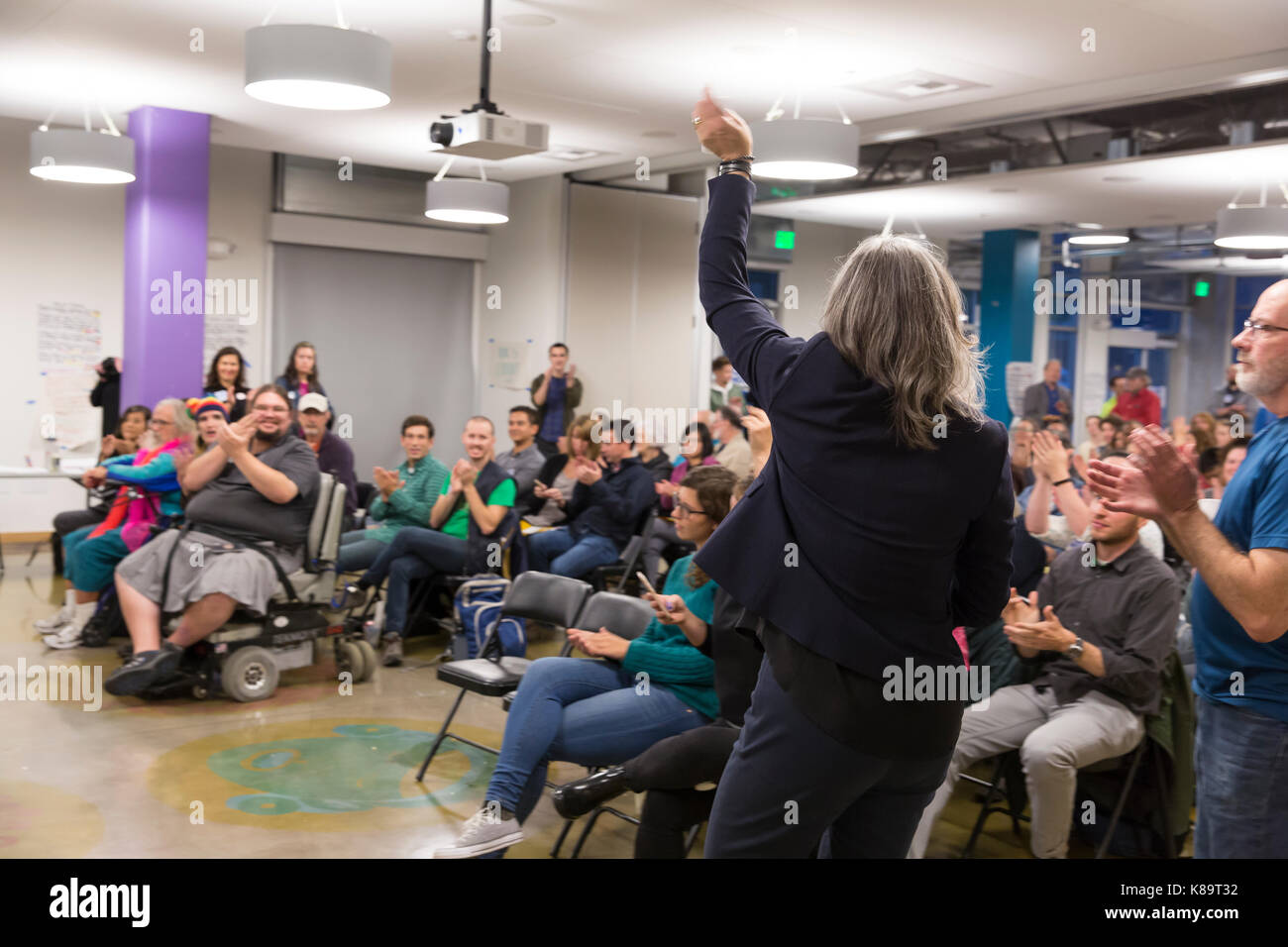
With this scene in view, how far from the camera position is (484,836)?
316 centimetres

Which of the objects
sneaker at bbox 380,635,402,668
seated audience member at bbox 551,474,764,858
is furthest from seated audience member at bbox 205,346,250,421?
seated audience member at bbox 551,474,764,858

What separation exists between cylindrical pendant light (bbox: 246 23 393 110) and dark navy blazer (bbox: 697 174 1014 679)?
11.0 feet

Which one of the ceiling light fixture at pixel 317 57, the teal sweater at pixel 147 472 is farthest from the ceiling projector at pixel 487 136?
the teal sweater at pixel 147 472

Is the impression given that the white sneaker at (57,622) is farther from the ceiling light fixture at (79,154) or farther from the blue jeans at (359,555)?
the ceiling light fixture at (79,154)

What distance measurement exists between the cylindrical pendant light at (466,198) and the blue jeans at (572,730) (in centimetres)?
474

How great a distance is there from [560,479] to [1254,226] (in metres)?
4.49

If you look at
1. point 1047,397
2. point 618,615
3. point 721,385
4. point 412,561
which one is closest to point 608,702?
point 618,615

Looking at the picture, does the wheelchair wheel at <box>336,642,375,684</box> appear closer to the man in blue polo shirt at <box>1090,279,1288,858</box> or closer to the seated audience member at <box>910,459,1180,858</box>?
the seated audience member at <box>910,459,1180,858</box>

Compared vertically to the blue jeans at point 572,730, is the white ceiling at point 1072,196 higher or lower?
higher

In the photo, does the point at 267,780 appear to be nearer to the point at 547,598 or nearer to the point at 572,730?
the point at 547,598

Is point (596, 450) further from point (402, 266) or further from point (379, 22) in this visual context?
point (402, 266)

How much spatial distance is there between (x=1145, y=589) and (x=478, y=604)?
Answer: 9.81 feet

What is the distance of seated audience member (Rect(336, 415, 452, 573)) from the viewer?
6.27m

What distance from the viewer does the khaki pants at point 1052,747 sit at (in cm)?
330
